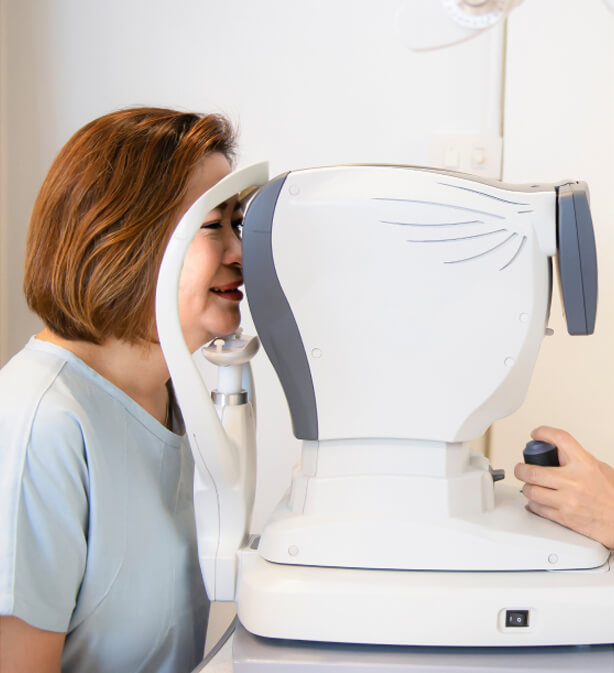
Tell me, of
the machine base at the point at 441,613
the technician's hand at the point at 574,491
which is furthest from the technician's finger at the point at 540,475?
the machine base at the point at 441,613

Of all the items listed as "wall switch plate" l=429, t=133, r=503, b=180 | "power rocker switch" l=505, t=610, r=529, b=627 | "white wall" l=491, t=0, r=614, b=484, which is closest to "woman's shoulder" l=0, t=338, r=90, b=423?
"power rocker switch" l=505, t=610, r=529, b=627

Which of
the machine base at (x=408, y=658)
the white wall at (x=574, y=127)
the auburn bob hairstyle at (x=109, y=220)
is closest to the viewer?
the machine base at (x=408, y=658)

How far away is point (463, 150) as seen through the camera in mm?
1451

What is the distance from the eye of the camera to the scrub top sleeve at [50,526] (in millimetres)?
724

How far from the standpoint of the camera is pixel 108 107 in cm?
147

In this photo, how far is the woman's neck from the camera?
907 mm

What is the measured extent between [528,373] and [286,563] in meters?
0.32

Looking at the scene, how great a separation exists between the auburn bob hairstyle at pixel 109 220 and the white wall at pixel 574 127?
0.83m

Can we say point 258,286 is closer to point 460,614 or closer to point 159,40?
point 460,614

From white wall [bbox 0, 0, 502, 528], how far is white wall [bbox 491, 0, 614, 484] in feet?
0.22

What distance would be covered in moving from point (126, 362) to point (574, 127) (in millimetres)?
1066

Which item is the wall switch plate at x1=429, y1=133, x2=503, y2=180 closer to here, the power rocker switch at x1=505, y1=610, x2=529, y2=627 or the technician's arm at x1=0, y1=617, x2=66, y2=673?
the power rocker switch at x1=505, y1=610, x2=529, y2=627

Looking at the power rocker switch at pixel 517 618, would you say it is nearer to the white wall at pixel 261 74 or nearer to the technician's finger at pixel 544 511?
the technician's finger at pixel 544 511

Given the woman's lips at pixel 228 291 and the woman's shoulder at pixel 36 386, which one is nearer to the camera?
the woman's shoulder at pixel 36 386
